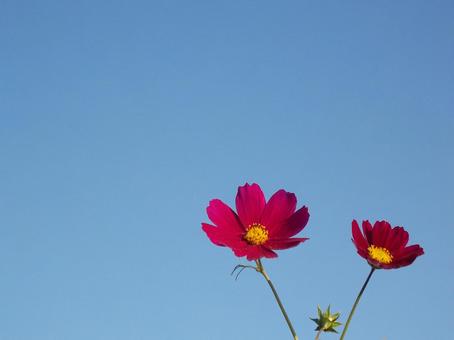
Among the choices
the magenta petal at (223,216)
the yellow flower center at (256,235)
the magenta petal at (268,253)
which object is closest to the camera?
the magenta petal at (268,253)

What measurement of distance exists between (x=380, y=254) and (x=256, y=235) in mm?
471

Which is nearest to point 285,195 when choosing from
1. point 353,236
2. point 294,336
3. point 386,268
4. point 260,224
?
point 260,224

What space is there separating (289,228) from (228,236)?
0.23 metres

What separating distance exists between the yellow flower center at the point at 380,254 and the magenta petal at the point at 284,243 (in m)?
0.31

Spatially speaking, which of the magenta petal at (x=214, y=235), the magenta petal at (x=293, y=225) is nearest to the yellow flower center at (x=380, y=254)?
the magenta petal at (x=293, y=225)

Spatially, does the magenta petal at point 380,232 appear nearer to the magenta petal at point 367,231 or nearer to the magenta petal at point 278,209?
the magenta petal at point 367,231

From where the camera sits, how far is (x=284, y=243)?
7.65 feet

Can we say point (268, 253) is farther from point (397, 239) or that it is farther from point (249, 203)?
point (397, 239)

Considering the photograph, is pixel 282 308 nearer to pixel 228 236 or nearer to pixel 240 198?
pixel 228 236

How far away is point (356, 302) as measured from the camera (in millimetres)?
2227

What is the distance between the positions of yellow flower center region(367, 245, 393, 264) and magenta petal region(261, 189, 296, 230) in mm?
326

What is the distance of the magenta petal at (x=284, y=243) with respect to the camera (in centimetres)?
228

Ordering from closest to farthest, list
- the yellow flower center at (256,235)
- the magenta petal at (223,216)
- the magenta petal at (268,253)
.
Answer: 1. the magenta petal at (268,253)
2. the yellow flower center at (256,235)
3. the magenta petal at (223,216)

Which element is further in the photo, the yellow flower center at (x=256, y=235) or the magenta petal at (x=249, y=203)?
the magenta petal at (x=249, y=203)
